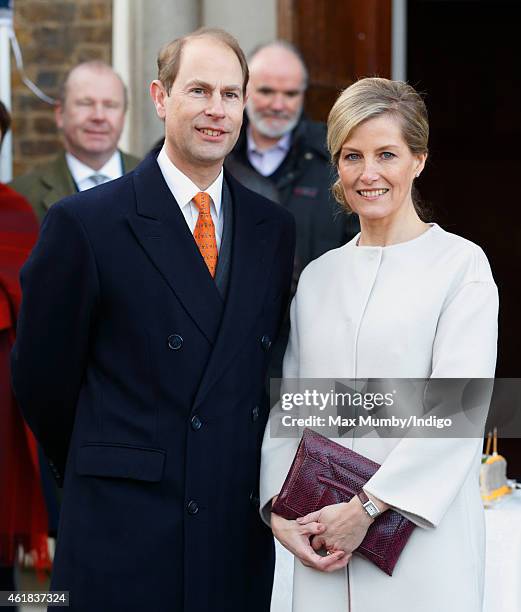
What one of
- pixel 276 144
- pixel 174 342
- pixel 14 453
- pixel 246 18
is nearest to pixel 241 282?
pixel 174 342

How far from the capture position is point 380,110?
2773mm

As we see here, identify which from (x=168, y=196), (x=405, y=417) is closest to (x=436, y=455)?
(x=405, y=417)

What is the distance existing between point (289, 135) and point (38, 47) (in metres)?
2.45

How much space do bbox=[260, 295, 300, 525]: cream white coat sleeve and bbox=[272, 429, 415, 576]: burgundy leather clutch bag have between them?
0.28ft

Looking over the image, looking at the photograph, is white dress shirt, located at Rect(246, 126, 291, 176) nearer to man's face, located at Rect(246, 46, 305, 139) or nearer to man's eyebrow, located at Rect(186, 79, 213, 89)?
man's face, located at Rect(246, 46, 305, 139)

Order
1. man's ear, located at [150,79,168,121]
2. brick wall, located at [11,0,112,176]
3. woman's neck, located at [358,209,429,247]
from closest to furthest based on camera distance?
woman's neck, located at [358,209,429,247]
man's ear, located at [150,79,168,121]
brick wall, located at [11,0,112,176]

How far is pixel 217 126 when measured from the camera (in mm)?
2840

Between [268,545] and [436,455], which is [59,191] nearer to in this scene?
[268,545]

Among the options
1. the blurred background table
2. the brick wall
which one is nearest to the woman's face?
the blurred background table

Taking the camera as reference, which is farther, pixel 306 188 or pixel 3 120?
pixel 306 188

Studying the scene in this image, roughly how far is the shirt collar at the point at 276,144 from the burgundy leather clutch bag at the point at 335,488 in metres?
2.43

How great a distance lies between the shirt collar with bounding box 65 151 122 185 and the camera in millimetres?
5184

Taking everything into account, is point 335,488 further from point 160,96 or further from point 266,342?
point 160,96

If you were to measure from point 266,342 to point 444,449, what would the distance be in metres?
0.52
